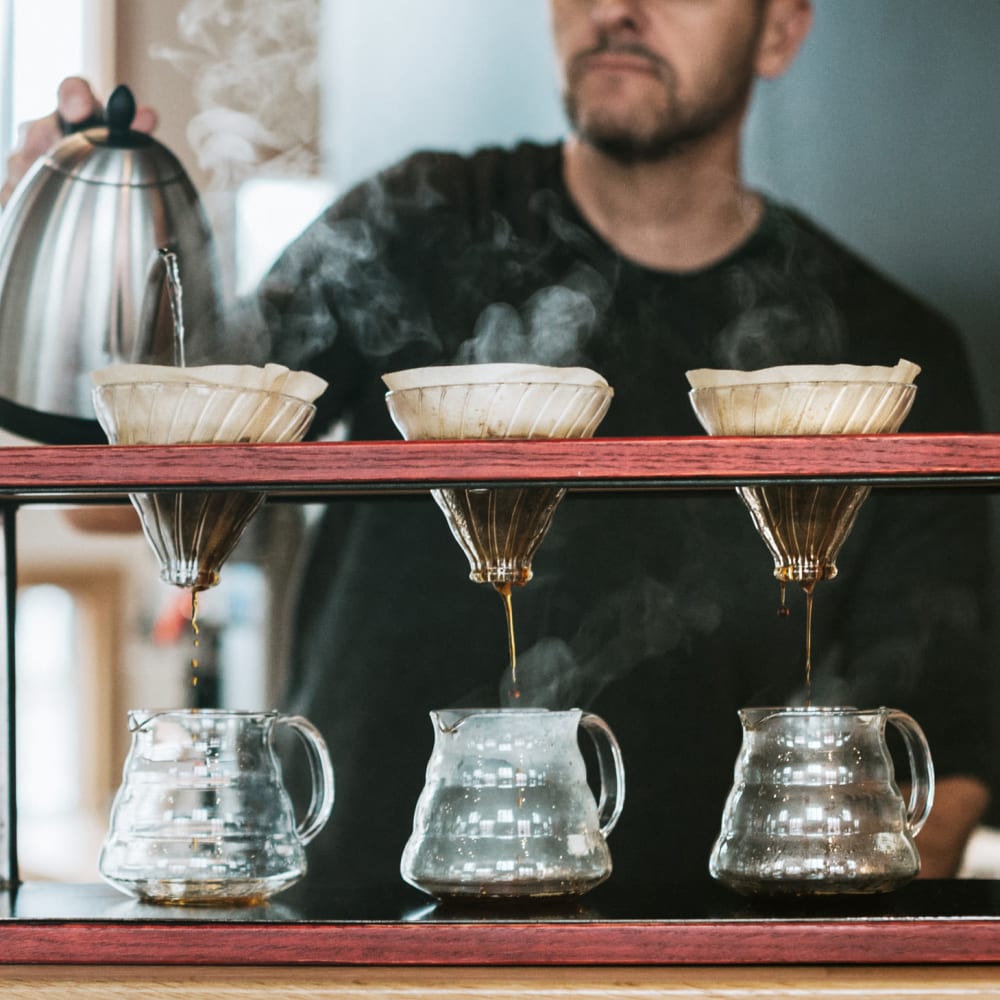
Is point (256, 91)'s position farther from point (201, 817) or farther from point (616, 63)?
point (201, 817)

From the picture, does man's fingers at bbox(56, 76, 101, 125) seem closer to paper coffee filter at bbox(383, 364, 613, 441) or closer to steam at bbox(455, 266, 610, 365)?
steam at bbox(455, 266, 610, 365)

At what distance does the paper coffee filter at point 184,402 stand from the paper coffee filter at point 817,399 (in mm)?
298

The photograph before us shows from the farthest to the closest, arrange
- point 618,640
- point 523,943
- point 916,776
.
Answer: point 618,640, point 916,776, point 523,943

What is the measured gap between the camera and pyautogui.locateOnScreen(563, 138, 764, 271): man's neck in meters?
1.14

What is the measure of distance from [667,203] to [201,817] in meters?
0.63

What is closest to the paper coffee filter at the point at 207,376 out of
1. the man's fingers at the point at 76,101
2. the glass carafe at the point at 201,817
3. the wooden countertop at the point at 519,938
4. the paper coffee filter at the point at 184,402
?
the paper coffee filter at the point at 184,402

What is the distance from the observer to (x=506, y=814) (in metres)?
0.84

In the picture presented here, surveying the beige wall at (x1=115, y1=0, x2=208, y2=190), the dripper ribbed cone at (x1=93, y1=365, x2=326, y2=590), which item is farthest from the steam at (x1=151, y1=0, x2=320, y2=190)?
the dripper ribbed cone at (x1=93, y1=365, x2=326, y2=590)

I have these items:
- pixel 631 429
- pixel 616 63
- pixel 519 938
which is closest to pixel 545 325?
pixel 631 429

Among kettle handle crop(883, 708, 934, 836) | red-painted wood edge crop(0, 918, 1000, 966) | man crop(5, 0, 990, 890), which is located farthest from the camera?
man crop(5, 0, 990, 890)

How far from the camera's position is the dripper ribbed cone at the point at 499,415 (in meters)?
0.84

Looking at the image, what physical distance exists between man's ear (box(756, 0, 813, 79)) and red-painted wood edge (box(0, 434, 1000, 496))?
48 cm

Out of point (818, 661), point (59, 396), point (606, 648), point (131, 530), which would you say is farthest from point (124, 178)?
point (818, 661)

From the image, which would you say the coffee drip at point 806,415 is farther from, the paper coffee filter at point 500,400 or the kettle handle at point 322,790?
the kettle handle at point 322,790
